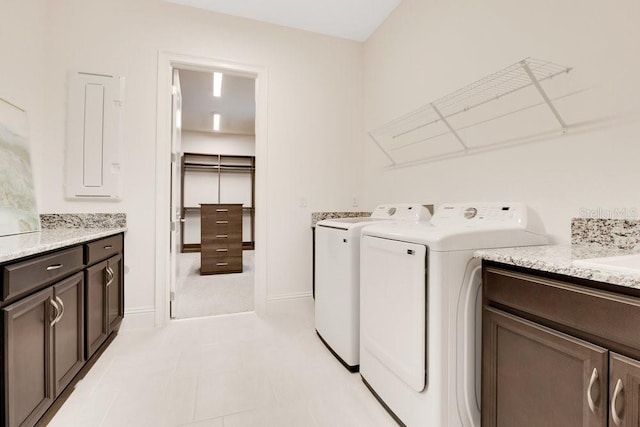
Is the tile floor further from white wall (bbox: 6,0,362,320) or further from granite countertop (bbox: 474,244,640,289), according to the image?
granite countertop (bbox: 474,244,640,289)

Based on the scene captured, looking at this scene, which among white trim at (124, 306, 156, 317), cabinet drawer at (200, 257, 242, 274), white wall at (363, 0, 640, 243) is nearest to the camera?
white wall at (363, 0, 640, 243)

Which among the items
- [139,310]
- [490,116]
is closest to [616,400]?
[490,116]

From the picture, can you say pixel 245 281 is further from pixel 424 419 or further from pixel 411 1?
pixel 411 1

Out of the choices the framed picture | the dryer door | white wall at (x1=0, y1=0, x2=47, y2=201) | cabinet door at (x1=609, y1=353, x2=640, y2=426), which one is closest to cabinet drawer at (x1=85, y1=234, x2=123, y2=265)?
the framed picture

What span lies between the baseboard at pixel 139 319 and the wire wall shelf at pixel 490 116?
8.36ft

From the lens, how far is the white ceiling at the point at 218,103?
410cm

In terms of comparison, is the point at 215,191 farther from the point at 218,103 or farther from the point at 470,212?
the point at 470,212

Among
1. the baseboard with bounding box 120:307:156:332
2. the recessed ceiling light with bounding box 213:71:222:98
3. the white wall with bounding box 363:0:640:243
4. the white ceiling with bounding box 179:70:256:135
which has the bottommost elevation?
the baseboard with bounding box 120:307:156:332

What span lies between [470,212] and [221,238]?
12.7ft

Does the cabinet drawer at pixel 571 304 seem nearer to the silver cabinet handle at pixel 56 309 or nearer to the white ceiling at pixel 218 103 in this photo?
the silver cabinet handle at pixel 56 309

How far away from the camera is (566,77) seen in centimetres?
142

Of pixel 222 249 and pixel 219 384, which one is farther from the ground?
pixel 222 249

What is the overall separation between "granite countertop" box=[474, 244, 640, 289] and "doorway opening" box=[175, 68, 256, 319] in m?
2.56

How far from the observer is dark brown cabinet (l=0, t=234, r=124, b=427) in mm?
1090
